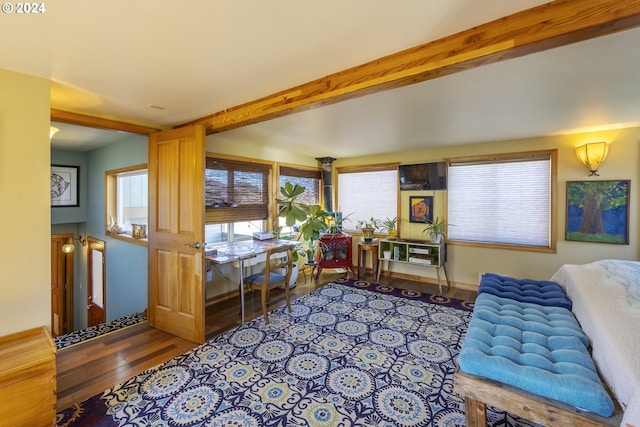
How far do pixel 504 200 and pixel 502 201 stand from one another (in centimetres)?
3

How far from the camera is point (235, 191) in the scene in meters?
4.11

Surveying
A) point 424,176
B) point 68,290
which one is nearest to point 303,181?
point 424,176

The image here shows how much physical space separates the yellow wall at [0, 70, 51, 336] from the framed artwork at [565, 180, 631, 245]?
552cm

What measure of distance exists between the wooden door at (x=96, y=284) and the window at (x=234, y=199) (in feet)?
7.23

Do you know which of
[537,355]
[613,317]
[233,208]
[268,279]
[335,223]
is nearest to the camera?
[537,355]

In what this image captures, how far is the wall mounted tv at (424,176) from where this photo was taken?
4520 millimetres

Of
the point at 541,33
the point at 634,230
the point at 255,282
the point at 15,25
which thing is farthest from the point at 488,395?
the point at 634,230

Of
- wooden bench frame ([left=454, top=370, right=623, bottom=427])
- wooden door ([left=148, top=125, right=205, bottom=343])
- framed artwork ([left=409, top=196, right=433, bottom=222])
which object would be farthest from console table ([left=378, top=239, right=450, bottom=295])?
wooden door ([left=148, top=125, right=205, bottom=343])

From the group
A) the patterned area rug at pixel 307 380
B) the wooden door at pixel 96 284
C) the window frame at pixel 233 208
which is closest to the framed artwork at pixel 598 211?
the patterned area rug at pixel 307 380

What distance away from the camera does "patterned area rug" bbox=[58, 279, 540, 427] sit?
1789 millimetres

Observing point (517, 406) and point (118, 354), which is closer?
point (517, 406)

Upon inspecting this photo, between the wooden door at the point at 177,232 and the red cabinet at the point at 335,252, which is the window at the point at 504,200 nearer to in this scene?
the red cabinet at the point at 335,252

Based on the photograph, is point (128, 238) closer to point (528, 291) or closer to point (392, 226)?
point (392, 226)

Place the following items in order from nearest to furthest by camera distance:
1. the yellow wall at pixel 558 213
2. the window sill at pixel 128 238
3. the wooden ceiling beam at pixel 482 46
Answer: the wooden ceiling beam at pixel 482 46
the yellow wall at pixel 558 213
the window sill at pixel 128 238
